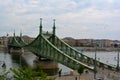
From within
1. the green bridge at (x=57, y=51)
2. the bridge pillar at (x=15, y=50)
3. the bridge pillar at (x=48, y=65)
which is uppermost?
the green bridge at (x=57, y=51)

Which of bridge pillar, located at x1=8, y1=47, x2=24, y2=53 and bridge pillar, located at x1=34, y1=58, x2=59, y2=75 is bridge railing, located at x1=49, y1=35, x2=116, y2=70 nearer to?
bridge pillar, located at x1=34, y1=58, x2=59, y2=75

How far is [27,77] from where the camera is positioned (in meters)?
18.4

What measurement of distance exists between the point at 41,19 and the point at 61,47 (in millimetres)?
7956

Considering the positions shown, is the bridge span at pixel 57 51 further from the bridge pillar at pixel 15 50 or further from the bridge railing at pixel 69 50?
the bridge pillar at pixel 15 50

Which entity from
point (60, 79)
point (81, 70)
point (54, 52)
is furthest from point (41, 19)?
point (60, 79)

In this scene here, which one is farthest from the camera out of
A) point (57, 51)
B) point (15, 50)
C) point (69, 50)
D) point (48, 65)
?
point (15, 50)

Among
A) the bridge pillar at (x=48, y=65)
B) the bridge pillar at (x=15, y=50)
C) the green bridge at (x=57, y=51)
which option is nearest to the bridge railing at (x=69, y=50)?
the green bridge at (x=57, y=51)

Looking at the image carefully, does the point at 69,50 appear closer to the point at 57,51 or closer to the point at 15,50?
the point at 57,51

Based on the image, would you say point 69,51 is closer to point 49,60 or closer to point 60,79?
point 49,60

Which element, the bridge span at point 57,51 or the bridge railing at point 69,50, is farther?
the bridge railing at point 69,50

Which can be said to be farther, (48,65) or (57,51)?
(48,65)

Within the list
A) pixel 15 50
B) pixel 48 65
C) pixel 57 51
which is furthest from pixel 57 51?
pixel 15 50

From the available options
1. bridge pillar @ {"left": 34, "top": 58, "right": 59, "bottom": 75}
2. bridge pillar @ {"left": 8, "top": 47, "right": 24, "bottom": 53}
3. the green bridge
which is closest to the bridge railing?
the green bridge

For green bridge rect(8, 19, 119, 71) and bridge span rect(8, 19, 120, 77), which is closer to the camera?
bridge span rect(8, 19, 120, 77)
